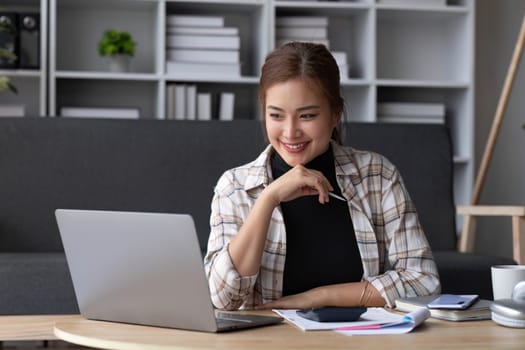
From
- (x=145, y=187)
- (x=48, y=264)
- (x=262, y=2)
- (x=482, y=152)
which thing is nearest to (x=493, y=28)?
(x=482, y=152)

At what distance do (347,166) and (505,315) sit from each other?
692 millimetres

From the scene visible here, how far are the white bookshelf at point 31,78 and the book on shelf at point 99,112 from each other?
0.34 ft

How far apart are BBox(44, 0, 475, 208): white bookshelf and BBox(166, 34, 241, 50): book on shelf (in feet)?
0.23

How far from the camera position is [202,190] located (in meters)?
3.05

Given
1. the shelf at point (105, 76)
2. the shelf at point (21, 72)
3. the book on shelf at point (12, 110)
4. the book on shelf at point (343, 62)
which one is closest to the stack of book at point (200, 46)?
the shelf at point (105, 76)

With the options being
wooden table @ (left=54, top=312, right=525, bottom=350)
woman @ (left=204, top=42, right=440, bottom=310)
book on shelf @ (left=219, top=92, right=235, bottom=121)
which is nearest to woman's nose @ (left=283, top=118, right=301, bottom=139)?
woman @ (left=204, top=42, right=440, bottom=310)

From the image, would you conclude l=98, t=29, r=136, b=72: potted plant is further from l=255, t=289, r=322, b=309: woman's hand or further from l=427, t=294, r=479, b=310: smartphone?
l=427, t=294, r=479, b=310: smartphone

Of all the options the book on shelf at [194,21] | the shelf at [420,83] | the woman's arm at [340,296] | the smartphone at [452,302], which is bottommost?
the woman's arm at [340,296]

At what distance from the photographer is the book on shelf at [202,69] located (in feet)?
12.7

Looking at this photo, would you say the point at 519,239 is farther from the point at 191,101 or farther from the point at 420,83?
the point at 191,101

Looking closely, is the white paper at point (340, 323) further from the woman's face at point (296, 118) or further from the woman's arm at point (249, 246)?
the woman's face at point (296, 118)

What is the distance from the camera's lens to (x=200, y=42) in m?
3.87

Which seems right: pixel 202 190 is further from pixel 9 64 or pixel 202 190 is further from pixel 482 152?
pixel 482 152

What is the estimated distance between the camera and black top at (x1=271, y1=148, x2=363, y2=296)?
68.6 inches
